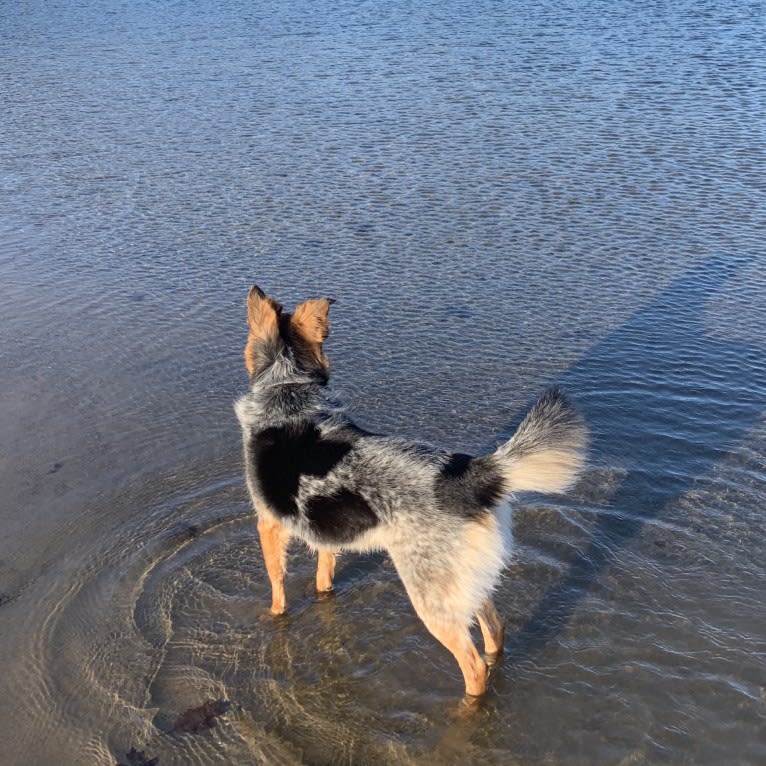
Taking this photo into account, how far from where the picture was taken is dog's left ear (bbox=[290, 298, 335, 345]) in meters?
5.00

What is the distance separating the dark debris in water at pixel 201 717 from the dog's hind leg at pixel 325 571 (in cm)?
97

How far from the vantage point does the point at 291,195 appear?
10.7 m

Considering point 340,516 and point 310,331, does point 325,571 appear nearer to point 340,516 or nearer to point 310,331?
point 340,516

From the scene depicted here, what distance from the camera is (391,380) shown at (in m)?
7.40

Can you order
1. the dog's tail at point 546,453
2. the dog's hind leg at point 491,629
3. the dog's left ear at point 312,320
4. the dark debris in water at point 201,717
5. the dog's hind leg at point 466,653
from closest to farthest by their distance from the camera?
the dog's tail at point 546,453
the dog's hind leg at point 466,653
the dark debris in water at point 201,717
the dog's hind leg at point 491,629
the dog's left ear at point 312,320

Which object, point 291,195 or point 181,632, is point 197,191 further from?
point 181,632

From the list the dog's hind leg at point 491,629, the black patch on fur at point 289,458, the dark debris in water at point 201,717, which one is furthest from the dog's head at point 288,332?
the dark debris in water at point 201,717

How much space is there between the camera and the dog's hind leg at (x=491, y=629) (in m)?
4.83

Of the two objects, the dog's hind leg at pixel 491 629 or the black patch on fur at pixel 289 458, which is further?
the dog's hind leg at pixel 491 629

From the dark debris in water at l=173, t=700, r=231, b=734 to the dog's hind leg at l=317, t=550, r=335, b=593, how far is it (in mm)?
973

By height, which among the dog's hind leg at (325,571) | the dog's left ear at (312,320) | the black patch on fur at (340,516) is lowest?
the dog's hind leg at (325,571)

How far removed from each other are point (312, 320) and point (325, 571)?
1.51 m

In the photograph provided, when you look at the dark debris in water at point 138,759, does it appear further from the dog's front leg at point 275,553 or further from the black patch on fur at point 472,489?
the black patch on fur at point 472,489

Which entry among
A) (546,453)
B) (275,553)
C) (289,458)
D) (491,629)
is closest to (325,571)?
(275,553)
